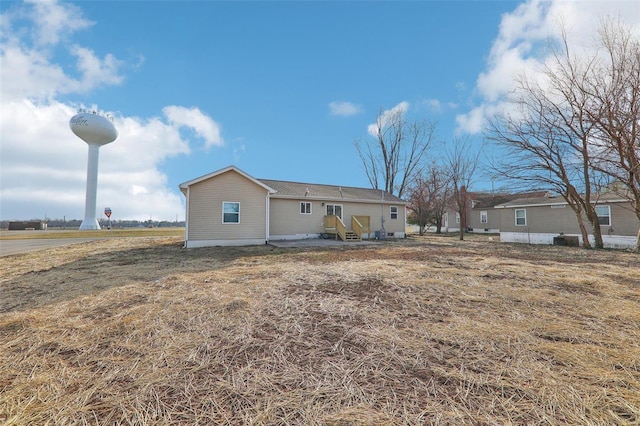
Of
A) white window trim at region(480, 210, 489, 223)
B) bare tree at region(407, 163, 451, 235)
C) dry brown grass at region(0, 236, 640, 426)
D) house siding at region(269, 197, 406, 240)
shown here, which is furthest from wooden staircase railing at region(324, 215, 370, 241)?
white window trim at region(480, 210, 489, 223)

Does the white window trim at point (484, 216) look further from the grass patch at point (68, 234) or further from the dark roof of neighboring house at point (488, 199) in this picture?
the grass patch at point (68, 234)

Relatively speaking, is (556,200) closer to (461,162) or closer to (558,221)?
(558,221)

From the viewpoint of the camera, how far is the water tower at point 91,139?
34.5 m

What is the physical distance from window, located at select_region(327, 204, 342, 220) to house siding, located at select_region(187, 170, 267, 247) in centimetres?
454

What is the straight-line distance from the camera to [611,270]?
686cm

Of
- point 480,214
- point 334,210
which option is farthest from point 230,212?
point 480,214

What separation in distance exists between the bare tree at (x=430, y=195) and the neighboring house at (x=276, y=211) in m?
7.91

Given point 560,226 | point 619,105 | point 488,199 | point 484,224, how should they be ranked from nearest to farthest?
point 619,105
point 560,226
point 484,224
point 488,199

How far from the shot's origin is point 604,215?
1479cm

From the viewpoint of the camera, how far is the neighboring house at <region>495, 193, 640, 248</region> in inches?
548

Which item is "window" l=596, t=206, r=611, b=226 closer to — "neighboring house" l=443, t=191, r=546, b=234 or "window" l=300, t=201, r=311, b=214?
"neighboring house" l=443, t=191, r=546, b=234

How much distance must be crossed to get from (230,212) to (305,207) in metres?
4.63

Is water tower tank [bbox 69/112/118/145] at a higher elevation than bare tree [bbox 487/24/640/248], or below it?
higher

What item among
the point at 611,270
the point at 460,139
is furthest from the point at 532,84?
the point at 611,270
